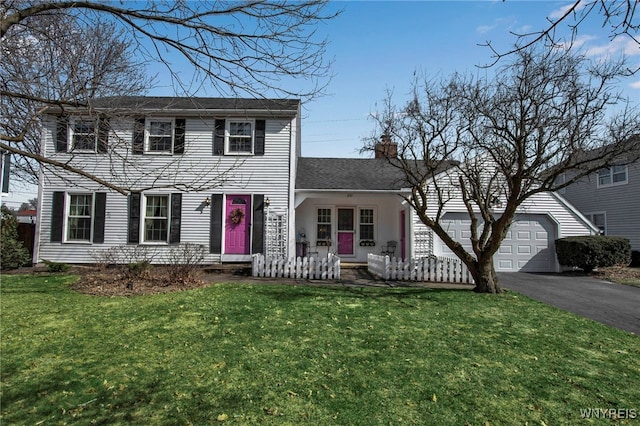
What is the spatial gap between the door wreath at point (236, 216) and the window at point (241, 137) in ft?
7.11

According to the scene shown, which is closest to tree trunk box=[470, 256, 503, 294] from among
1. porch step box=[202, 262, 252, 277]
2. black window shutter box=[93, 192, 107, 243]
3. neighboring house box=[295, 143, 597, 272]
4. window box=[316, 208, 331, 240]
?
neighboring house box=[295, 143, 597, 272]

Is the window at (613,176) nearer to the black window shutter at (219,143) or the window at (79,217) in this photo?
the black window shutter at (219,143)

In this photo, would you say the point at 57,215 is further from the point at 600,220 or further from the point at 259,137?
the point at 600,220

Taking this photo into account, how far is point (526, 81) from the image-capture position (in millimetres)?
8180

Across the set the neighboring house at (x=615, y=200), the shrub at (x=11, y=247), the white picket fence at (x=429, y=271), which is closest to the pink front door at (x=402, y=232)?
the white picket fence at (x=429, y=271)

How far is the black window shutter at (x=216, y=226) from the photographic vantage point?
12.7 meters

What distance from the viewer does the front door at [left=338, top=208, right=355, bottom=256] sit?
15.3m

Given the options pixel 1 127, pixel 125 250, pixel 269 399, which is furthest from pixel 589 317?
pixel 125 250

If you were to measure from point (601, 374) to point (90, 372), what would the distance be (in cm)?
585

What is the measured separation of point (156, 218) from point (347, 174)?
7.73 metres

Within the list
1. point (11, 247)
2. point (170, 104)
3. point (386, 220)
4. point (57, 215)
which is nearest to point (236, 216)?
point (57, 215)

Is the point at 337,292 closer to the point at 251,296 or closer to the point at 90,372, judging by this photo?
the point at 251,296

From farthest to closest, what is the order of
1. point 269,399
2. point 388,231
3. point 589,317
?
point 388,231 → point 589,317 → point 269,399

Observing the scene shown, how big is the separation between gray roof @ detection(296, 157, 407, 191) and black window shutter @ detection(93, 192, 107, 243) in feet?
22.9
